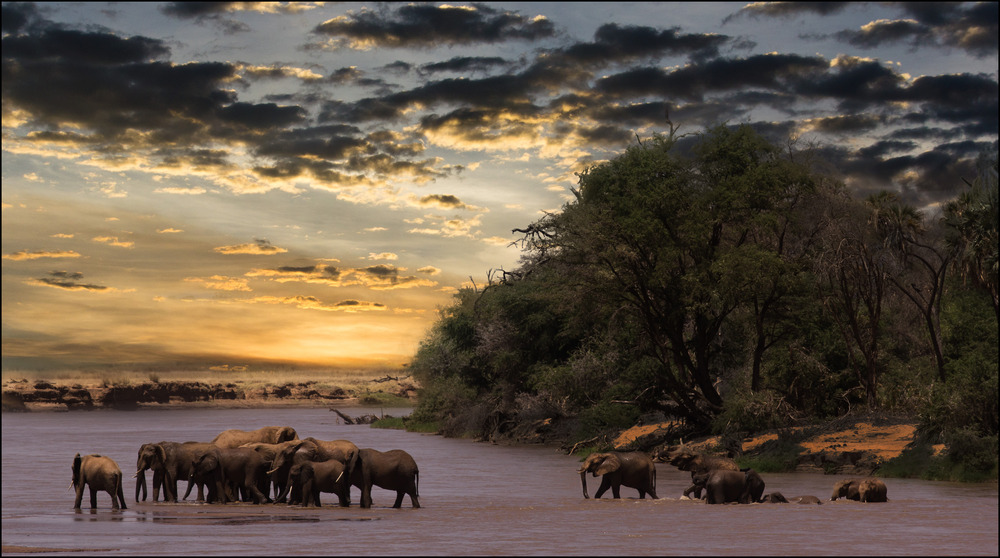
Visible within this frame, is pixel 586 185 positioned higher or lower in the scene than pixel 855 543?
higher

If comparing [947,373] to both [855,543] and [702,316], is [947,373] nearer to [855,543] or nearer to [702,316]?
[702,316]

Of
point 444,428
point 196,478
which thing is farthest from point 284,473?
point 444,428

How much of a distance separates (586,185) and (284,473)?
2265cm

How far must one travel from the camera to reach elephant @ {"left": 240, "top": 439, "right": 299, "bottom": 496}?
879 inches

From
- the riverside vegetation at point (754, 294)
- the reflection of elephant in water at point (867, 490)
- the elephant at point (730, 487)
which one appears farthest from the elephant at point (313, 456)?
the riverside vegetation at point (754, 294)

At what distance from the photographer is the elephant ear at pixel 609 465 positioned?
76.3 feet

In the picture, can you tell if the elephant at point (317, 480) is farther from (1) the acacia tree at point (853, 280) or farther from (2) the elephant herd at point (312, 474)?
(1) the acacia tree at point (853, 280)

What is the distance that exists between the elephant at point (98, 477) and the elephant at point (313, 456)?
3148 millimetres

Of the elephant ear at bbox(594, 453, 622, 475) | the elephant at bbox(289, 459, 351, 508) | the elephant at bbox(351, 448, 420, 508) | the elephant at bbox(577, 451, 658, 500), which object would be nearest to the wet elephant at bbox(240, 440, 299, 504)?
the elephant at bbox(289, 459, 351, 508)

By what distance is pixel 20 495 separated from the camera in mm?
24422

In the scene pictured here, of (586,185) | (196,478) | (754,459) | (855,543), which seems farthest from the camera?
(586,185)

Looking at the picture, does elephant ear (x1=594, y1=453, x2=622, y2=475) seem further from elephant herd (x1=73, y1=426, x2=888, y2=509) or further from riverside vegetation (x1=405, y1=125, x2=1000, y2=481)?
riverside vegetation (x1=405, y1=125, x2=1000, y2=481)

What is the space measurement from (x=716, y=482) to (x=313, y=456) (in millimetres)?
9065

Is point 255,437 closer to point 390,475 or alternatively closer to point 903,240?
point 390,475
